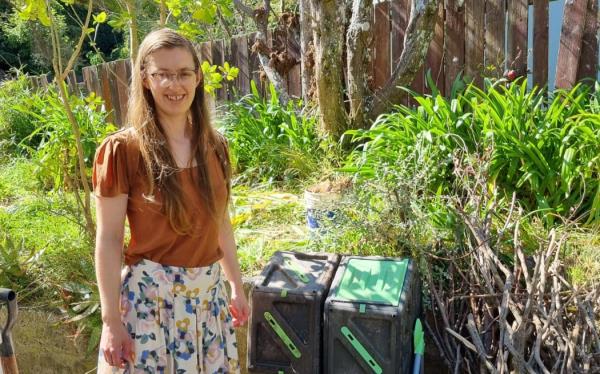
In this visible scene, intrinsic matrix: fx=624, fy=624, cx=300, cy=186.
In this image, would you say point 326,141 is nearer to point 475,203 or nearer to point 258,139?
point 258,139

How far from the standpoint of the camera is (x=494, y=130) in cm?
399

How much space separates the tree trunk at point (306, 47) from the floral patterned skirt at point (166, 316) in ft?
11.7

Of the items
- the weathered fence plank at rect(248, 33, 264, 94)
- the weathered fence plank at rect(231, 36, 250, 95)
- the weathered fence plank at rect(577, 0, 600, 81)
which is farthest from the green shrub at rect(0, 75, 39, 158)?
the weathered fence plank at rect(577, 0, 600, 81)

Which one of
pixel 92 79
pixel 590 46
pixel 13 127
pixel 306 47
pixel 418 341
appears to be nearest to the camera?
pixel 418 341

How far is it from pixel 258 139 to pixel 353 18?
144 centimetres

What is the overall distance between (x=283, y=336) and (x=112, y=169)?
1170 mm

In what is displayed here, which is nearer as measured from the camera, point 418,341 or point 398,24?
point 418,341

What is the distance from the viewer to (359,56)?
5297 millimetres

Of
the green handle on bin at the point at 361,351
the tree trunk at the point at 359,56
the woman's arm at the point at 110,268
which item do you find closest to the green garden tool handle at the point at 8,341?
the woman's arm at the point at 110,268

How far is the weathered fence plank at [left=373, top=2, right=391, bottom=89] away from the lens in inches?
226

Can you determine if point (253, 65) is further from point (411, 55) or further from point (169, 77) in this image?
point (169, 77)

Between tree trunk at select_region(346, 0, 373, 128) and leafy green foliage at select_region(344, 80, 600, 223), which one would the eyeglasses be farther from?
tree trunk at select_region(346, 0, 373, 128)

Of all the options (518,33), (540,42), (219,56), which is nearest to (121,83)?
(219,56)

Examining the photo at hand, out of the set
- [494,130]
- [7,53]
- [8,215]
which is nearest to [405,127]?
[494,130]
